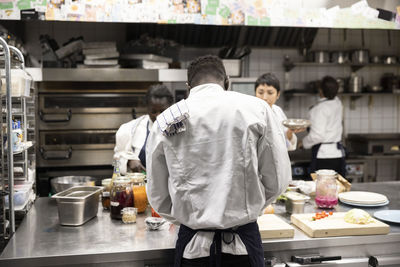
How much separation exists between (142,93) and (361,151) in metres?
3.02

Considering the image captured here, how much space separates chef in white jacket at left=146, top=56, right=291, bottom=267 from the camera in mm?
1503

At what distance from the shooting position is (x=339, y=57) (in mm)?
5398

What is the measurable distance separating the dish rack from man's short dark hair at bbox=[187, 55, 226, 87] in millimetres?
1021

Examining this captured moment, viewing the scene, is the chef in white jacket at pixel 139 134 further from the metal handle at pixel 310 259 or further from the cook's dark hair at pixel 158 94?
the metal handle at pixel 310 259

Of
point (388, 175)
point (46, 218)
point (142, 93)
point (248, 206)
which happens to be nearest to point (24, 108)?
point (46, 218)

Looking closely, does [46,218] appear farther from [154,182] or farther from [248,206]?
[248,206]

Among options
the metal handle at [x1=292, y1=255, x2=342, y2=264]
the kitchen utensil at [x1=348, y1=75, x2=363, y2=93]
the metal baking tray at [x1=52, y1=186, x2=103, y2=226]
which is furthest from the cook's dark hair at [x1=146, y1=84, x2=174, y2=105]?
the kitchen utensil at [x1=348, y1=75, x2=363, y2=93]

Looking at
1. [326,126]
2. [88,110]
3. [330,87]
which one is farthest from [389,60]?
[88,110]

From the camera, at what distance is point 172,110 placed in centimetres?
150

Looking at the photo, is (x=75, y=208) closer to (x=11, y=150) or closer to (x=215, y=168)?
(x=11, y=150)

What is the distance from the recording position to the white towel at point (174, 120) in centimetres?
147

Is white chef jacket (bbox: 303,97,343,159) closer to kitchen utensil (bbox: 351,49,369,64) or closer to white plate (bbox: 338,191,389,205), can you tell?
kitchen utensil (bbox: 351,49,369,64)

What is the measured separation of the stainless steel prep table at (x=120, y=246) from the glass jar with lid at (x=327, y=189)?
31 cm

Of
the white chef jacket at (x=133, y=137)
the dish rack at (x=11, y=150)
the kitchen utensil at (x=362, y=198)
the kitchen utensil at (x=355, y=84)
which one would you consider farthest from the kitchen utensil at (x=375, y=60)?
the dish rack at (x=11, y=150)
